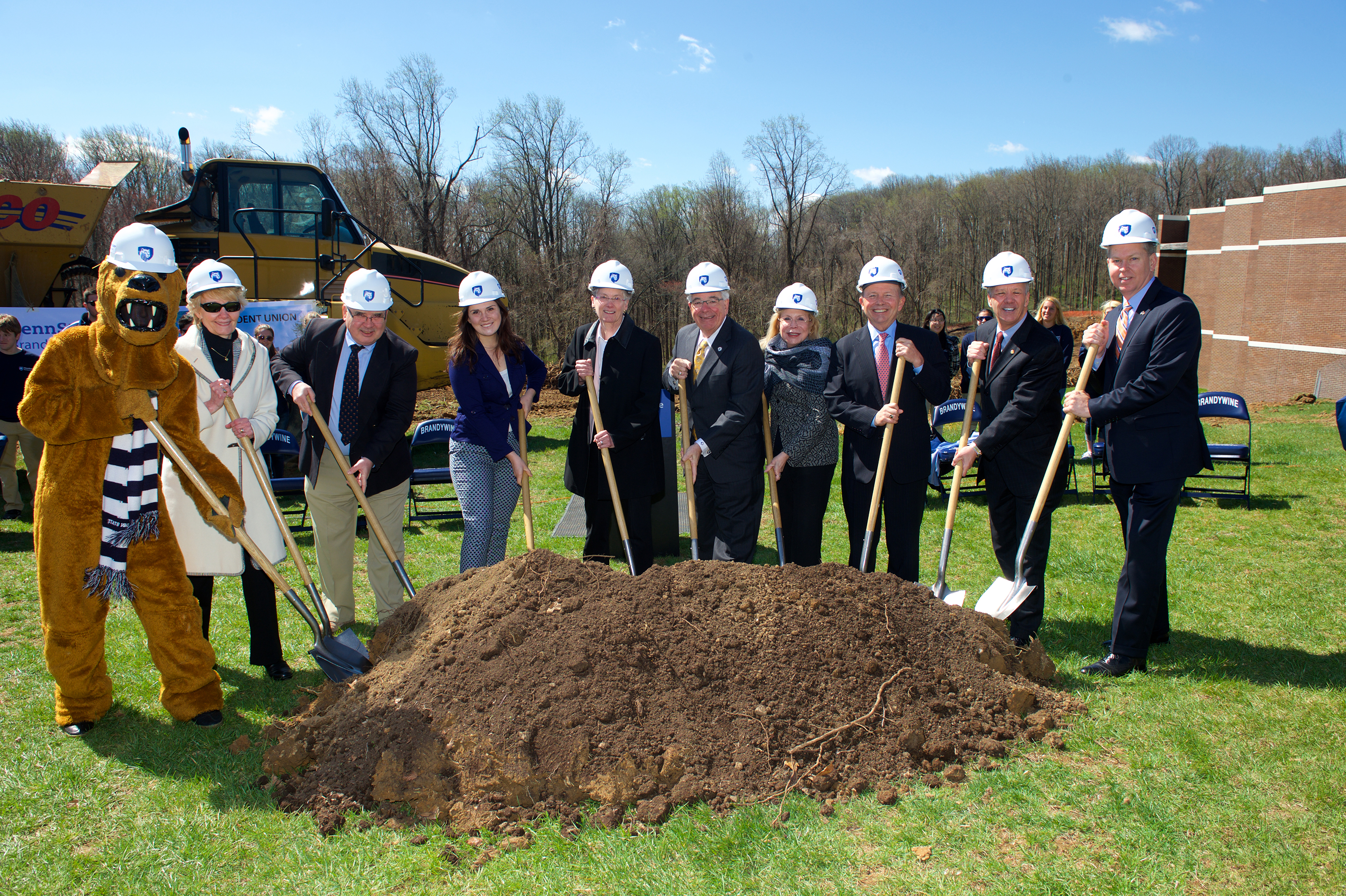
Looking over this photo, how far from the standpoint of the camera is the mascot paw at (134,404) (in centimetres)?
359

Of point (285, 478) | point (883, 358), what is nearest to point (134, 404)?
point (883, 358)

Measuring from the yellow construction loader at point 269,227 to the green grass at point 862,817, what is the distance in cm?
707

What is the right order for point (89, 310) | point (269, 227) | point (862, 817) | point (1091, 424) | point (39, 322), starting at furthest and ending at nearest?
point (269, 227) → point (39, 322) → point (89, 310) → point (1091, 424) → point (862, 817)

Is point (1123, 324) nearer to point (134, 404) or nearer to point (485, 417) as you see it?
point (485, 417)

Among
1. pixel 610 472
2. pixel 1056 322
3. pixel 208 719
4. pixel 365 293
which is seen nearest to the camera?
pixel 208 719

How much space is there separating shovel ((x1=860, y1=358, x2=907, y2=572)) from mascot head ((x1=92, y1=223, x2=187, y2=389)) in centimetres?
370

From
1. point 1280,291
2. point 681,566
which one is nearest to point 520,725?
point 681,566

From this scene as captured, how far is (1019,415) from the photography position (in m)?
4.23

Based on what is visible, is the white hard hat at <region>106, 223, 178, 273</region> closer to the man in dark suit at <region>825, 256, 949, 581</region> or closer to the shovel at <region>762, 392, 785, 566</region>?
the shovel at <region>762, 392, 785, 566</region>

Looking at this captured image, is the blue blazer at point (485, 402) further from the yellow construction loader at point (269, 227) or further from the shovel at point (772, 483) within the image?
the yellow construction loader at point (269, 227)

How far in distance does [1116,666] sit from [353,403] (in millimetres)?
4454

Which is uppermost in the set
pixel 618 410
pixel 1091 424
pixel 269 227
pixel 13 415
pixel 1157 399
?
pixel 269 227

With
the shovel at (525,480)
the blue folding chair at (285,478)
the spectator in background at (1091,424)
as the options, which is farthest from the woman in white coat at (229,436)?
the spectator in background at (1091,424)

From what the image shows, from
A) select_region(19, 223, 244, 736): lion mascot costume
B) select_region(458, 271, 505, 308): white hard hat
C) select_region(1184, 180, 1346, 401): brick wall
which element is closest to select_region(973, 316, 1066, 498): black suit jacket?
select_region(458, 271, 505, 308): white hard hat
